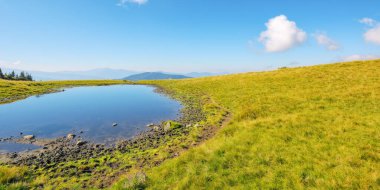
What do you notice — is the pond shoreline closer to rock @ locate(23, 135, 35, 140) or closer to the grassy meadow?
rock @ locate(23, 135, 35, 140)

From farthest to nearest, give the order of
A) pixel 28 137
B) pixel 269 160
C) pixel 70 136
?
pixel 70 136 < pixel 28 137 < pixel 269 160

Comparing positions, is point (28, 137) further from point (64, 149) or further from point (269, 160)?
point (269, 160)

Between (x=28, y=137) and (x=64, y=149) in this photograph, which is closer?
(x=64, y=149)

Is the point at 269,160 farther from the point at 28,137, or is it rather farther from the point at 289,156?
the point at 28,137

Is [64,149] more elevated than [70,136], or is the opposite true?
[70,136]

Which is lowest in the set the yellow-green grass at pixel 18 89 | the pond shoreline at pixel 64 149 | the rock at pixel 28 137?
the pond shoreline at pixel 64 149

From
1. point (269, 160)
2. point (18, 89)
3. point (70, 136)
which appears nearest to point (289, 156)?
point (269, 160)

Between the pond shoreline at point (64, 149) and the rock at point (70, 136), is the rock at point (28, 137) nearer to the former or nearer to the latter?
the pond shoreline at point (64, 149)

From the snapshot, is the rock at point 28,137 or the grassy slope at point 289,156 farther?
the rock at point 28,137

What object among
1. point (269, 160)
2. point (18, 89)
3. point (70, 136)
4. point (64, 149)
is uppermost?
point (18, 89)

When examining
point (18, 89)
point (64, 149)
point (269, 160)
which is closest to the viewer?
point (269, 160)

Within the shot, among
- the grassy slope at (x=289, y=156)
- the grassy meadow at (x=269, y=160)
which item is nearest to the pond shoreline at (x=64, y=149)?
the grassy meadow at (x=269, y=160)

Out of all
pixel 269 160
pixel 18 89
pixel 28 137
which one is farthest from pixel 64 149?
pixel 18 89

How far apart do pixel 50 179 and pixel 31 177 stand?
1311 mm
